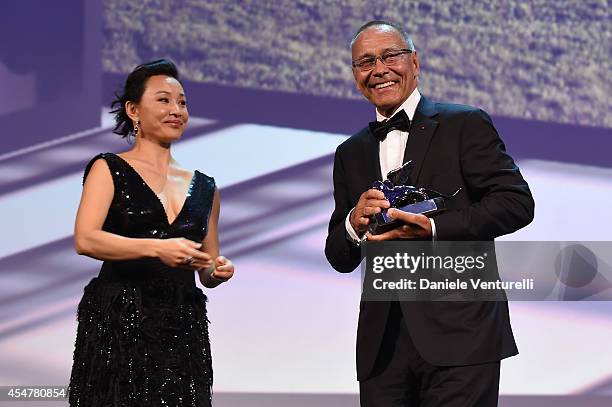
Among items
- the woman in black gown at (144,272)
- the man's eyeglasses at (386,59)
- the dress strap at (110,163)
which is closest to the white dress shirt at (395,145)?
the man's eyeglasses at (386,59)

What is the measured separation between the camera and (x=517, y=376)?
167 inches

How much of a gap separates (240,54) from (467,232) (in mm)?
2245

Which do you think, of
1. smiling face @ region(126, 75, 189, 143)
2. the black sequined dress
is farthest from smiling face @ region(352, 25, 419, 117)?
the black sequined dress

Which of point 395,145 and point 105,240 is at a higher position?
point 395,145

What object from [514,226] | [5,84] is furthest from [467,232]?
[5,84]

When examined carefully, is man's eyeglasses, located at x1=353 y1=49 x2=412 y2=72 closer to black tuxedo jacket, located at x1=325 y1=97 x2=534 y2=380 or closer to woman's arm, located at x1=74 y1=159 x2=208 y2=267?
black tuxedo jacket, located at x1=325 y1=97 x2=534 y2=380

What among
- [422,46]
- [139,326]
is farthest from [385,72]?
[422,46]

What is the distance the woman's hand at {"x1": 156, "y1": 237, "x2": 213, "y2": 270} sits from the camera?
2.42 meters

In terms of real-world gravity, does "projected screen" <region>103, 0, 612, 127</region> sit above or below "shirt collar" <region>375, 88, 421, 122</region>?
above

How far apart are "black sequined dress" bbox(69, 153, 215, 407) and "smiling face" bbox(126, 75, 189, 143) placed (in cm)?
13

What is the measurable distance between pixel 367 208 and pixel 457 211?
0.23 metres

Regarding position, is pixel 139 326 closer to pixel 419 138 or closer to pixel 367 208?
pixel 367 208

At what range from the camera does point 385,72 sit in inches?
97.7

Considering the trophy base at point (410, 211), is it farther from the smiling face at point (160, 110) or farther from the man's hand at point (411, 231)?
the smiling face at point (160, 110)
